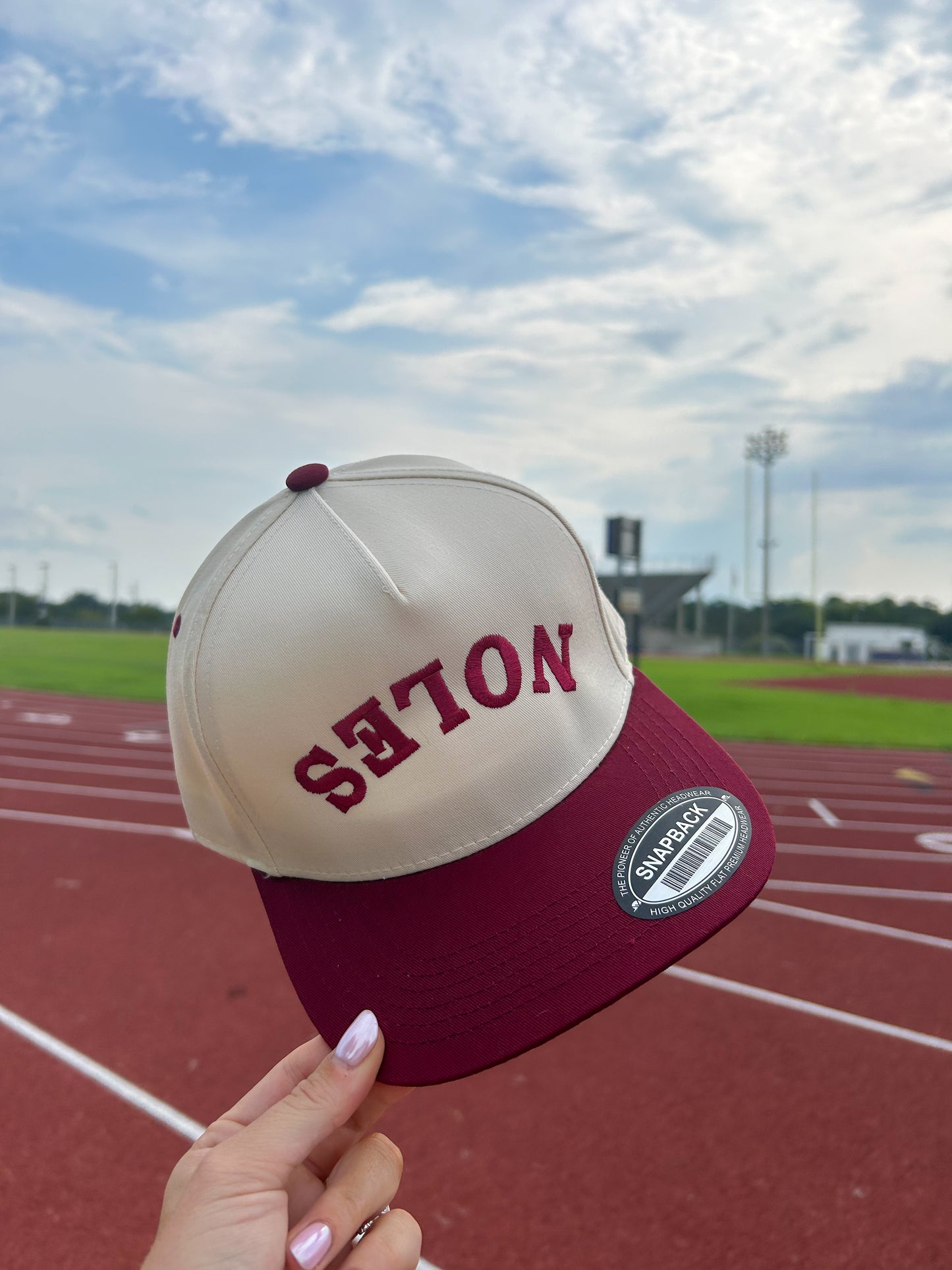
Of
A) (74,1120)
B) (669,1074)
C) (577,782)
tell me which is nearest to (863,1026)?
(669,1074)

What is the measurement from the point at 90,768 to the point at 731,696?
13.4 m

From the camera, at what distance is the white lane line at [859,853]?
602 centimetres

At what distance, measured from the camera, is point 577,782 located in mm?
1050

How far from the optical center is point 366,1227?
0.93 m

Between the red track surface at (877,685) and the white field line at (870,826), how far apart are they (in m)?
14.1

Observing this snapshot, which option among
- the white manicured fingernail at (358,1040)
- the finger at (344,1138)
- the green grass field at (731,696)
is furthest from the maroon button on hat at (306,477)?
the green grass field at (731,696)

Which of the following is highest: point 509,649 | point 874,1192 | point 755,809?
point 509,649

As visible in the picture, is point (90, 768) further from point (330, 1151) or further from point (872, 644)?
point (872, 644)

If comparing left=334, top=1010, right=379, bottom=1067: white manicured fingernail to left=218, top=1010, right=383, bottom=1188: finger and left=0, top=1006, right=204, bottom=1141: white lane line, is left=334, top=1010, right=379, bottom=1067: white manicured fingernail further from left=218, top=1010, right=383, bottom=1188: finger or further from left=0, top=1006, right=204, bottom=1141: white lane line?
left=0, top=1006, right=204, bottom=1141: white lane line

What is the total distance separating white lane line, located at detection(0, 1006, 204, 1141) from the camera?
2898mm

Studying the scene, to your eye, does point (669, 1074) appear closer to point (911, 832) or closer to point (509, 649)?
point (509, 649)

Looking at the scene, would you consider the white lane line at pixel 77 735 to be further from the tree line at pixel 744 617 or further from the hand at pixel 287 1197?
the tree line at pixel 744 617

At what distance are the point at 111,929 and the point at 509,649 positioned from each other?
4311mm

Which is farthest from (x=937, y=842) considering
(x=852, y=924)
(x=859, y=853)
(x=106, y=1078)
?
(x=106, y=1078)
